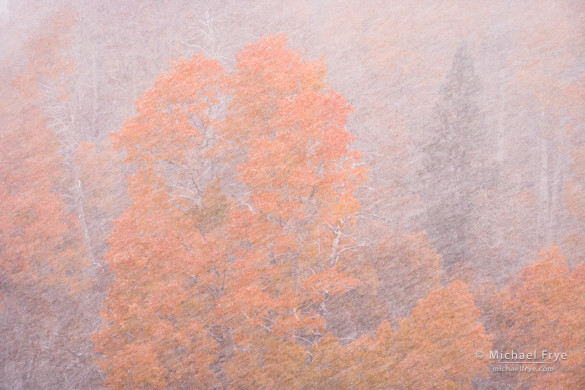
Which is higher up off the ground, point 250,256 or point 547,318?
point 250,256

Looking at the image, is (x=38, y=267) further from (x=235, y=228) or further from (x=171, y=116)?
(x=235, y=228)

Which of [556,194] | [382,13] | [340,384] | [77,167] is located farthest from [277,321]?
[382,13]

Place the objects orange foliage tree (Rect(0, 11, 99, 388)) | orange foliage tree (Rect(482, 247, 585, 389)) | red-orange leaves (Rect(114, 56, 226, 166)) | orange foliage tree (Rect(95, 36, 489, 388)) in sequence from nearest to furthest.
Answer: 1. orange foliage tree (Rect(482, 247, 585, 389))
2. orange foliage tree (Rect(95, 36, 489, 388))
3. red-orange leaves (Rect(114, 56, 226, 166))
4. orange foliage tree (Rect(0, 11, 99, 388))

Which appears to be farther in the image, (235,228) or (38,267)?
(38,267)

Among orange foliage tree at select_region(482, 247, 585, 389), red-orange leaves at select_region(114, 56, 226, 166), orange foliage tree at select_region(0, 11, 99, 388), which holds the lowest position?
orange foliage tree at select_region(482, 247, 585, 389)

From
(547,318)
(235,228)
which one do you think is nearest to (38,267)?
(235,228)

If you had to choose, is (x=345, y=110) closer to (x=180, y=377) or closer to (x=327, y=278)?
(x=327, y=278)

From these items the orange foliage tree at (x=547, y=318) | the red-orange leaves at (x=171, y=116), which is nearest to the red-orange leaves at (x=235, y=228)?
the red-orange leaves at (x=171, y=116)

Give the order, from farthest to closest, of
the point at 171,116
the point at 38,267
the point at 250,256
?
the point at 38,267
the point at 171,116
the point at 250,256

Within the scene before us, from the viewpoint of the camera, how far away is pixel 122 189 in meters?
10.2

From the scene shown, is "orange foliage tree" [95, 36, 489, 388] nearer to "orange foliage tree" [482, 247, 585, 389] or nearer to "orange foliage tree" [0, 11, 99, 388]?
"orange foliage tree" [482, 247, 585, 389]

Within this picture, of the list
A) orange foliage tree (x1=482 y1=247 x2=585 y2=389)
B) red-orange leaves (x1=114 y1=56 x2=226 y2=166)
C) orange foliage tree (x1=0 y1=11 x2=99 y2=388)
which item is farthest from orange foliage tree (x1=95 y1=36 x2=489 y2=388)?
orange foliage tree (x1=0 y1=11 x2=99 y2=388)

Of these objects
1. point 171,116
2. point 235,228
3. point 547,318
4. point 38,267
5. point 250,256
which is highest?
point 171,116

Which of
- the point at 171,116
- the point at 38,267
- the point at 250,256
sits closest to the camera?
the point at 250,256
